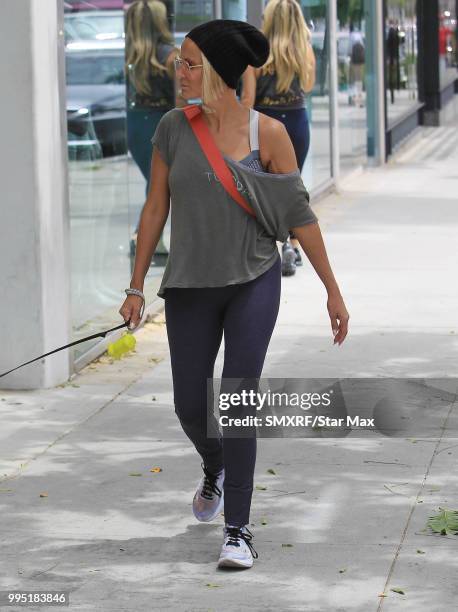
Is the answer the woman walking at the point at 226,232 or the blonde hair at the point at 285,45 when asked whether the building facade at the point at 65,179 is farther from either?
the woman walking at the point at 226,232

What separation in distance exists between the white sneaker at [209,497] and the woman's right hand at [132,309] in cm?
68

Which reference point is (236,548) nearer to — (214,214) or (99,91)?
(214,214)

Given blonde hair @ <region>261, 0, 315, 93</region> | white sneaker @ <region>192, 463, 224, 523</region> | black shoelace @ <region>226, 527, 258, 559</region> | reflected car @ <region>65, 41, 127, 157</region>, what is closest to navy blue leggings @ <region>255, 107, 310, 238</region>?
blonde hair @ <region>261, 0, 315, 93</region>

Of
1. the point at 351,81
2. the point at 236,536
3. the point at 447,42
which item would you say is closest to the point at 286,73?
the point at 236,536

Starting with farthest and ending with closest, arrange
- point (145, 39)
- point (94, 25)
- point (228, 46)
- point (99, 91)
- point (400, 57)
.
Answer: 1. point (400, 57)
2. point (145, 39)
3. point (99, 91)
4. point (94, 25)
5. point (228, 46)

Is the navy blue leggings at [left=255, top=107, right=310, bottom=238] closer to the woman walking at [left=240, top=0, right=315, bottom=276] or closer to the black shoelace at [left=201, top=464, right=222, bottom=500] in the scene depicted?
the woman walking at [left=240, top=0, right=315, bottom=276]

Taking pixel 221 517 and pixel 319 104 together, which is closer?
pixel 221 517

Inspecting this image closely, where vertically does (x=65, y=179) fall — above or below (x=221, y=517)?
above

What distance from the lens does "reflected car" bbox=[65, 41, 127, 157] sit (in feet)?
26.5

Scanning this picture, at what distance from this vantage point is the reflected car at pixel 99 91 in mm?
8086

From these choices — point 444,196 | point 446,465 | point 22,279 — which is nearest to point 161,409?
point 22,279

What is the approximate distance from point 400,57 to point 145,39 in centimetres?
1329

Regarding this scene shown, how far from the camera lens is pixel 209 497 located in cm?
533

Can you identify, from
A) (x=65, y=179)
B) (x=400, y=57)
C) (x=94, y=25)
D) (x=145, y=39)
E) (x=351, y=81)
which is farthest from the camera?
(x=400, y=57)
